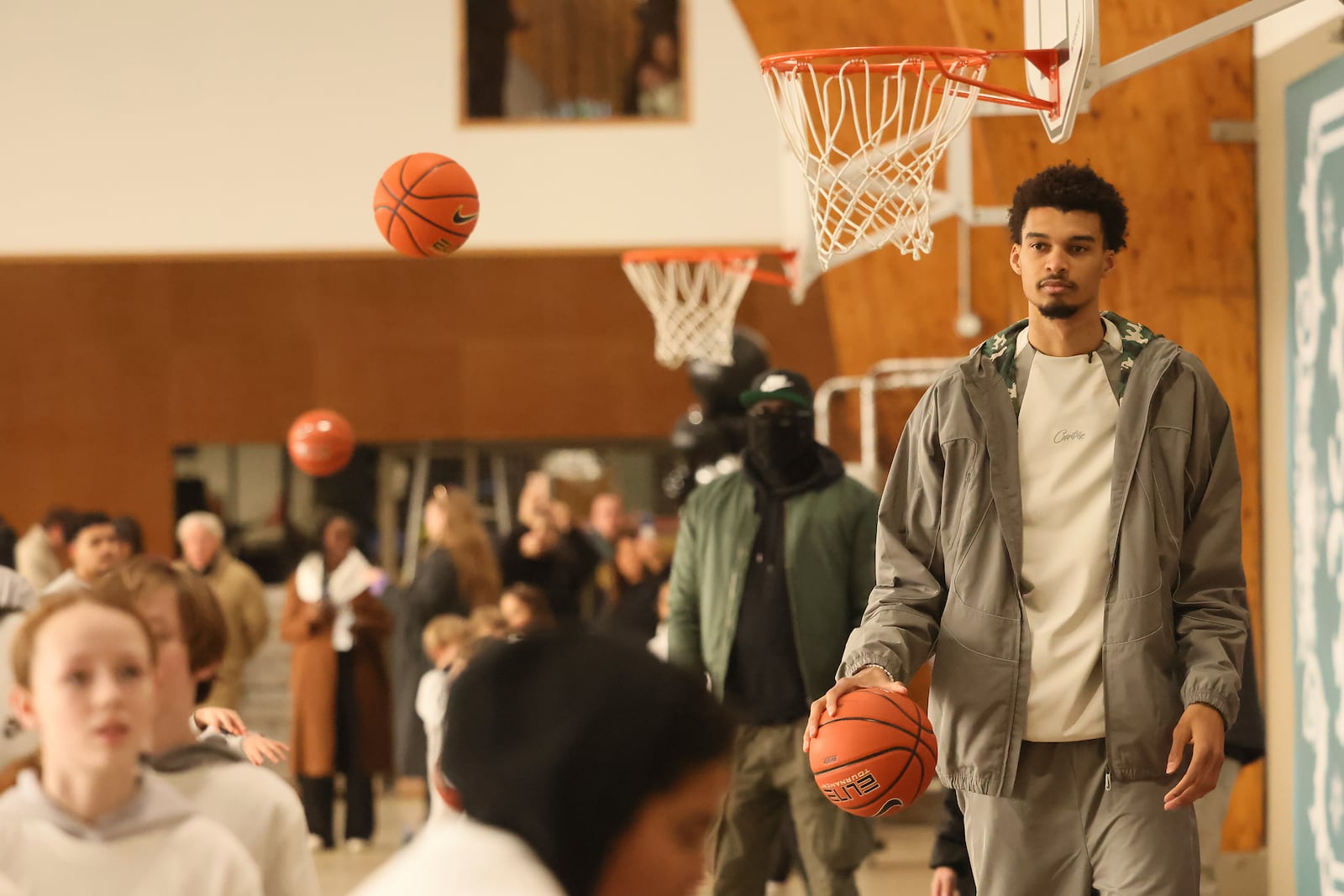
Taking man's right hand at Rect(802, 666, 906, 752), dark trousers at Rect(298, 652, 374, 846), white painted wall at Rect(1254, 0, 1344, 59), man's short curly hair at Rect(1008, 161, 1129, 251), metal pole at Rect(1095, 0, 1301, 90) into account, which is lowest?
dark trousers at Rect(298, 652, 374, 846)

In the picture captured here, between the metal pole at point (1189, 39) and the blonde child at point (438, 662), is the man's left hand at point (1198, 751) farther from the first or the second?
Answer: the blonde child at point (438, 662)

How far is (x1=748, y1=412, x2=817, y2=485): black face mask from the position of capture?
5.33m

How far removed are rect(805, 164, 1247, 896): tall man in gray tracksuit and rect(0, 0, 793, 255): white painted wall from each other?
934 centimetres

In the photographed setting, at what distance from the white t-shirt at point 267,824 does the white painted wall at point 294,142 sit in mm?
9962

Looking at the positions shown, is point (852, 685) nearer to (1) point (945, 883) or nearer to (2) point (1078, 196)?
(1) point (945, 883)

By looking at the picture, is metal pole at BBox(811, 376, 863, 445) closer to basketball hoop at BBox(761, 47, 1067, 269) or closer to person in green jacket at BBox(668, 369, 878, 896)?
person in green jacket at BBox(668, 369, 878, 896)

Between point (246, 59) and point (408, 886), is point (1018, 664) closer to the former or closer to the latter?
point (408, 886)

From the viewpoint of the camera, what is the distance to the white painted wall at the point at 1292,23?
190 inches

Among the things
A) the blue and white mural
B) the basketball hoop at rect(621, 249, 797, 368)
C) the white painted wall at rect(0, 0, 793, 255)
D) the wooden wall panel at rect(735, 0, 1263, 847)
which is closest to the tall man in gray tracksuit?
the blue and white mural

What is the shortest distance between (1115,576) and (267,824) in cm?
166

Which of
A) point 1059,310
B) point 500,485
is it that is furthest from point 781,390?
point 500,485

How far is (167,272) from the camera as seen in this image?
1388 centimetres

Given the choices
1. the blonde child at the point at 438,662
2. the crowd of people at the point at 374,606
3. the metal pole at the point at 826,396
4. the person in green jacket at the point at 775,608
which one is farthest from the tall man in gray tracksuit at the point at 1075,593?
the metal pole at the point at 826,396

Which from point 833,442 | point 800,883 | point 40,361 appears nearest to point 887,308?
point 833,442
